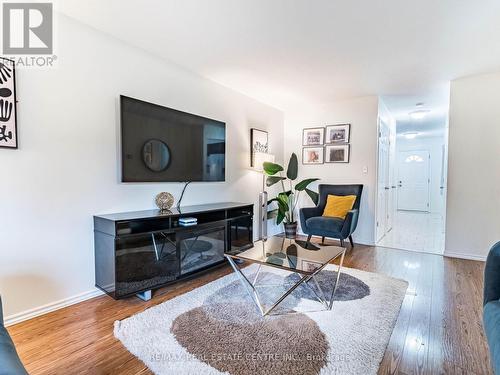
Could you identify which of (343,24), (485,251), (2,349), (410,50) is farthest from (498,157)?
(2,349)

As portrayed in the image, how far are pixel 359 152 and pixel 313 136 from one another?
2.68ft

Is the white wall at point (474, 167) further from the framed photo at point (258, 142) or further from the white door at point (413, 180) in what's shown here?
the white door at point (413, 180)

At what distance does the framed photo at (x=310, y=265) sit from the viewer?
73.1 inches

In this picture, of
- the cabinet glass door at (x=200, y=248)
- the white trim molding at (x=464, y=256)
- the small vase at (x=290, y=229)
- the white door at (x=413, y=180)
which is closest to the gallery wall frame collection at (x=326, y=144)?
the small vase at (x=290, y=229)

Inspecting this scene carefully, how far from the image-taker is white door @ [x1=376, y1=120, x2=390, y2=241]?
4344 millimetres

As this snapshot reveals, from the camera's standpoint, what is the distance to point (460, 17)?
6.63 ft

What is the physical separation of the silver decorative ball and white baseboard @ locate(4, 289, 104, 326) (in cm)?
89

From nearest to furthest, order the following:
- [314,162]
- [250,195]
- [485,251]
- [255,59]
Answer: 1. [255,59]
2. [485,251]
3. [250,195]
4. [314,162]

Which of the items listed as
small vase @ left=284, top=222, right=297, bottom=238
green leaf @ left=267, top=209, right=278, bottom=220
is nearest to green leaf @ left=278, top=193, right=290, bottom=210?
green leaf @ left=267, top=209, right=278, bottom=220

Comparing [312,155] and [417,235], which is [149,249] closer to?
[312,155]

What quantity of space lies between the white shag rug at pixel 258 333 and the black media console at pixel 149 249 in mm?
269

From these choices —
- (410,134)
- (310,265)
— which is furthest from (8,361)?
(410,134)

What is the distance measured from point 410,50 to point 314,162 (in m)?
2.28

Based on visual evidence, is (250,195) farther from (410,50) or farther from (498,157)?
(498,157)
